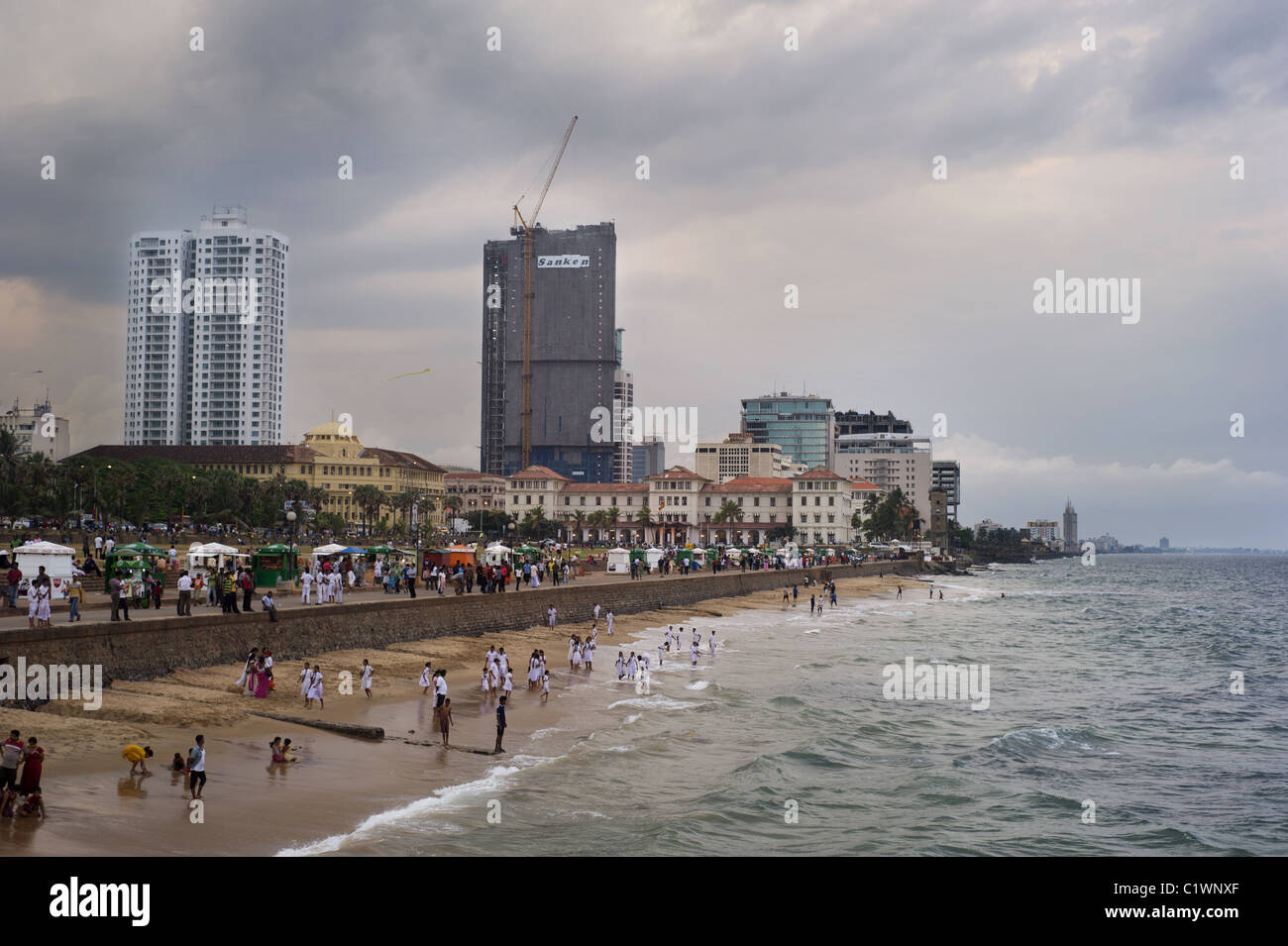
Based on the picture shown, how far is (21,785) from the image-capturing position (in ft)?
45.8

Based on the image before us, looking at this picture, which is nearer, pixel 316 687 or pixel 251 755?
pixel 251 755

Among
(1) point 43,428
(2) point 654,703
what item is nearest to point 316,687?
(2) point 654,703

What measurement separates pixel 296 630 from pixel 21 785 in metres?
16.4

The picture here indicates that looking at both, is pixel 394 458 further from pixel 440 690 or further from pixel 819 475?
pixel 440 690

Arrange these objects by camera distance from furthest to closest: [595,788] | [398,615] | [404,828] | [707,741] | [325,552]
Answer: [325,552] → [398,615] → [707,741] → [595,788] → [404,828]

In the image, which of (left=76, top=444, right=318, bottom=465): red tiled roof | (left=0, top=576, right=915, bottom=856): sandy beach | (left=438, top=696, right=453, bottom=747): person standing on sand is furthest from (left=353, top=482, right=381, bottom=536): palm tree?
(left=438, top=696, right=453, bottom=747): person standing on sand

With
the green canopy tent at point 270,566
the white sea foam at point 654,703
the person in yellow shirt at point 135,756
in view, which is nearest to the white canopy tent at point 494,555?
the green canopy tent at point 270,566

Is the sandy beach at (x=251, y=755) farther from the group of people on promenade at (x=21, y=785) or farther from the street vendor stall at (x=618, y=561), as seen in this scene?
the street vendor stall at (x=618, y=561)

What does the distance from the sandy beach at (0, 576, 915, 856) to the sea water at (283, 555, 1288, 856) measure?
2.74 feet

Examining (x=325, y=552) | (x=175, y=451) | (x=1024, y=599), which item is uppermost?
(x=175, y=451)
